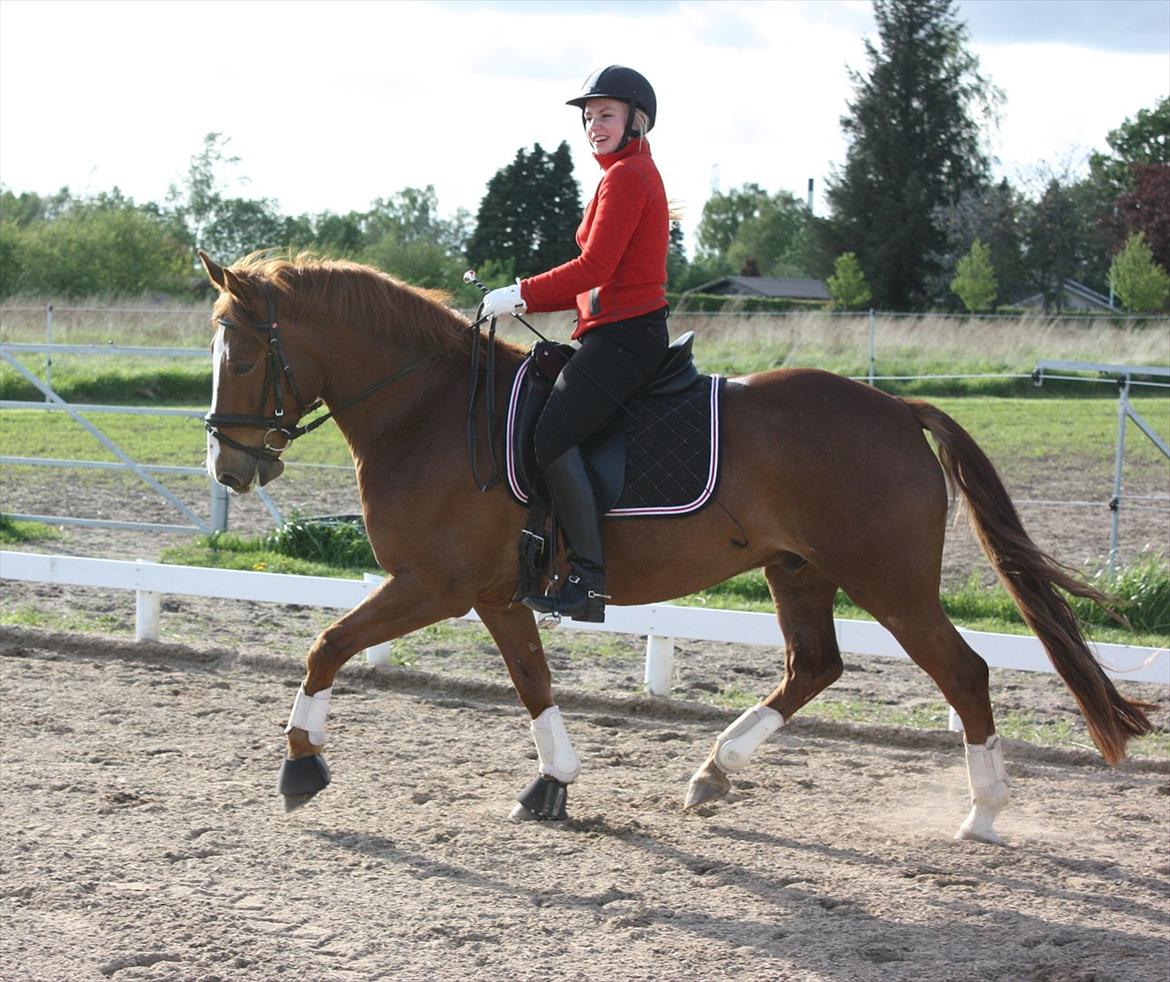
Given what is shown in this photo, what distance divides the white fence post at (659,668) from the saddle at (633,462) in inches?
89.0

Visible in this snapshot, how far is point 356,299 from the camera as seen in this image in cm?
546

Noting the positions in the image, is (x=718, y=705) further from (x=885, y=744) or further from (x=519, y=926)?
(x=519, y=926)

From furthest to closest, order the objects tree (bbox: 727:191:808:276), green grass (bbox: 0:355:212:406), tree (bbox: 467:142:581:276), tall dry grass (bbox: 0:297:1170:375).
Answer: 1. tree (bbox: 727:191:808:276)
2. tree (bbox: 467:142:581:276)
3. tall dry grass (bbox: 0:297:1170:375)
4. green grass (bbox: 0:355:212:406)

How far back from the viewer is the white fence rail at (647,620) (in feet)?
23.2

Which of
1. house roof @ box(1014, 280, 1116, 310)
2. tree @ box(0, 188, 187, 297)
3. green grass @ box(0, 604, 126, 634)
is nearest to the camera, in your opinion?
green grass @ box(0, 604, 126, 634)

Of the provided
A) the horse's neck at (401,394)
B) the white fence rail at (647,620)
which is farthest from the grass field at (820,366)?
the horse's neck at (401,394)

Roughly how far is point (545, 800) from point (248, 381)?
2068mm

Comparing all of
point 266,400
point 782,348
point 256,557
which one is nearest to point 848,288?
point 782,348

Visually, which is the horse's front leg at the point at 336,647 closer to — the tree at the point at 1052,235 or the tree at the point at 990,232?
the tree at the point at 990,232

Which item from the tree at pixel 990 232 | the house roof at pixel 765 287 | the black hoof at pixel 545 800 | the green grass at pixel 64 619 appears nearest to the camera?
the black hoof at pixel 545 800

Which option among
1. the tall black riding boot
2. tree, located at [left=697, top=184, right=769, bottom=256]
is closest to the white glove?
the tall black riding boot

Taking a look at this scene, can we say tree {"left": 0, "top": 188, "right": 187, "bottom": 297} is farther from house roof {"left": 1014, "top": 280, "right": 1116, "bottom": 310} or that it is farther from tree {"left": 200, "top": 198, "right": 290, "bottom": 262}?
house roof {"left": 1014, "top": 280, "right": 1116, "bottom": 310}

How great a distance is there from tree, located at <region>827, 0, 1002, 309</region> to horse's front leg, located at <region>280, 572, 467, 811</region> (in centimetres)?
5284

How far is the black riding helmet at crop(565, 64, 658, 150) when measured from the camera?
5051mm
